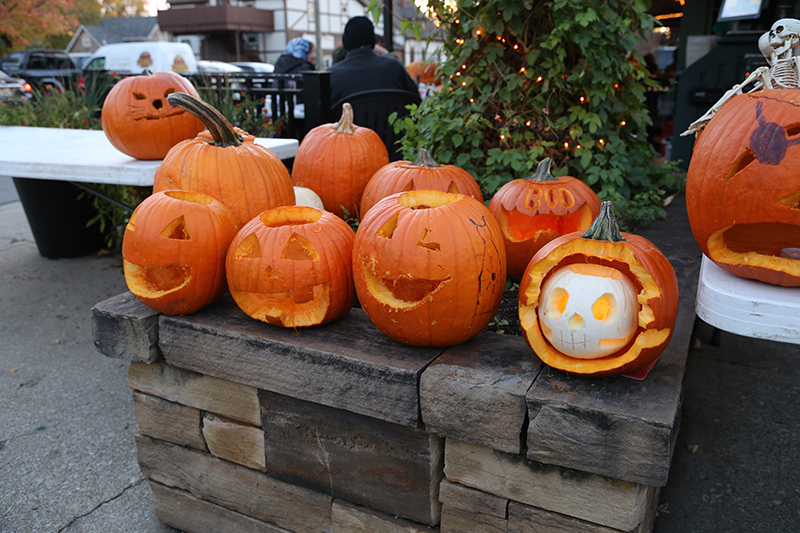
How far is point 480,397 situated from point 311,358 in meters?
0.53

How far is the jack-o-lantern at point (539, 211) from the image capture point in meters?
2.19

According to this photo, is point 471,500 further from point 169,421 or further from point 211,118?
point 211,118

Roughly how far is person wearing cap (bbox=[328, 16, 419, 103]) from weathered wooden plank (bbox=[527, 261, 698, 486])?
402 centimetres

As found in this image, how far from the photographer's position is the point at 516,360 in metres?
1.60

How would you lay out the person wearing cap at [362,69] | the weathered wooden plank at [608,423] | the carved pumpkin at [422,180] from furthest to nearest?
the person wearing cap at [362,69]
the carved pumpkin at [422,180]
the weathered wooden plank at [608,423]

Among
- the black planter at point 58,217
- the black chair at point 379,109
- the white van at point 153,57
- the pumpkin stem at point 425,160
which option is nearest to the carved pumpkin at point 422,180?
the pumpkin stem at point 425,160

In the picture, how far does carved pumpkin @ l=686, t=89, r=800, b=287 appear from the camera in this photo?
1.41m

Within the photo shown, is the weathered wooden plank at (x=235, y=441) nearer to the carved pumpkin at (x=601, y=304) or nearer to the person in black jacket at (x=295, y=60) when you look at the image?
the carved pumpkin at (x=601, y=304)

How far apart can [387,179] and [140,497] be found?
168 centimetres

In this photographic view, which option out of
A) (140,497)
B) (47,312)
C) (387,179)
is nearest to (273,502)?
(140,497)

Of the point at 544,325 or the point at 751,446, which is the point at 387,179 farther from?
the point at 751,446

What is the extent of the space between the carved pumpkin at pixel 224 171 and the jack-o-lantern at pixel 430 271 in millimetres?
765

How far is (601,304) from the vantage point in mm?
1420

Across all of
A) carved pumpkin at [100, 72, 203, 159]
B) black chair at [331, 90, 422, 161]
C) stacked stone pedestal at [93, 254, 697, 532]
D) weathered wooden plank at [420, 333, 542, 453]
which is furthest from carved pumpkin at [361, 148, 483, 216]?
black chair at [331, 90, 422, 161]
